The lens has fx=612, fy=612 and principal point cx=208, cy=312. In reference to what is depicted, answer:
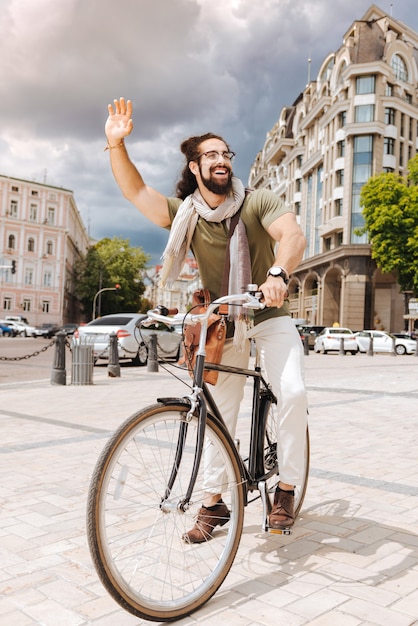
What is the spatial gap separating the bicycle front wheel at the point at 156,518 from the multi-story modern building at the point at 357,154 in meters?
43.9

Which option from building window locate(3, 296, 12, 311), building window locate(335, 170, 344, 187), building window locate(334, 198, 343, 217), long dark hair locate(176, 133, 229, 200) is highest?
building window locate(335, 170, 344, 187)

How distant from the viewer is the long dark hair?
3031 mm

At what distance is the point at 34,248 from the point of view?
242 feet

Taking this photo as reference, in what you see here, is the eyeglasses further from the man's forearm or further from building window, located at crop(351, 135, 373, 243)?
building window, located at crop(351, 135, 373, 243)

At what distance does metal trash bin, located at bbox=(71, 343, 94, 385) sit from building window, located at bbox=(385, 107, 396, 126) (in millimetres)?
42249

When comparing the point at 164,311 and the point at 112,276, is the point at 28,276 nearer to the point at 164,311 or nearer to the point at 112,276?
the point at 112,276

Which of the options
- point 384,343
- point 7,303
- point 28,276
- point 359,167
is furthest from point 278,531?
point 28,276

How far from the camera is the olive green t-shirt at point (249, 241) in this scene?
2902 millimetres

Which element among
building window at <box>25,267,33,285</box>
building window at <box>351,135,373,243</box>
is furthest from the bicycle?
building window at <box>25,267,33,285</box>

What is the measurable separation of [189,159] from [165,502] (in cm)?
165

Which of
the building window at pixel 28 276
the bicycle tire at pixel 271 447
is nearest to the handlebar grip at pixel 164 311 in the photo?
the bicycle tire at pixel 271 447

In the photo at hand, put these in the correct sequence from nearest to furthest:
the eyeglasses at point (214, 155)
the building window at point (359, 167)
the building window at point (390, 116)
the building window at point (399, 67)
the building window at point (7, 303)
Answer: the eyeglasses at point (214, 155)
the building window at point (359, 167)
the building window at point (390, 116)
the building window at point (399, 67)
the building window at point (7, 303)

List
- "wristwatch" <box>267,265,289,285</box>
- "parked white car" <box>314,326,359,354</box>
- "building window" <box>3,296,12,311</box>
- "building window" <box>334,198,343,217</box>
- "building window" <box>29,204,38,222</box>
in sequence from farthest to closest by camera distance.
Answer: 1. "building window" <box>29,204,38,222</box>
2. "building window" <box>3,296,12,311</box>
3. "building window" <box>334,198,343,217</box>
4. "parked white car" <box>314,326,359,354</box>
5. "wristwatch" <box>267,265,289,285</box>

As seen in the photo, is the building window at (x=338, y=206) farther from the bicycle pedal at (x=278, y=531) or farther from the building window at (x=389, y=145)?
the bicycle pedal at (x=278, y=531)
